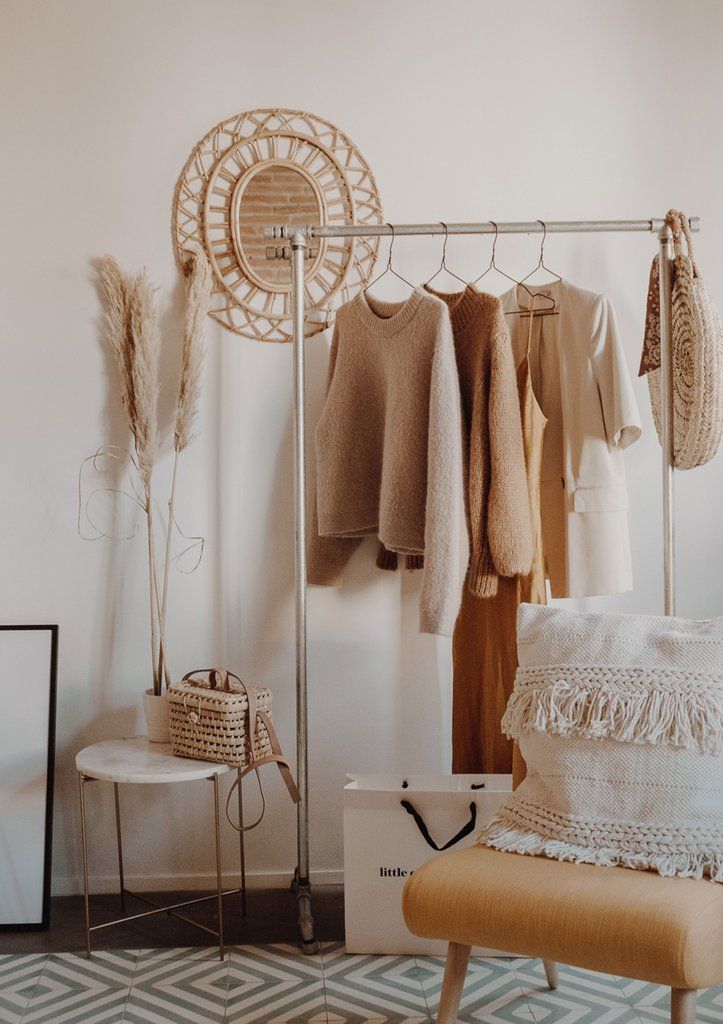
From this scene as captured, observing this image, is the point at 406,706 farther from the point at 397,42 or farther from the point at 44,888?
the point at 397,42

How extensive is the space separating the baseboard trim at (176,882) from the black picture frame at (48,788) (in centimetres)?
18

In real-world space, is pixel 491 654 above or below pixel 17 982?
above

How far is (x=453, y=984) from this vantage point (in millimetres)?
1653

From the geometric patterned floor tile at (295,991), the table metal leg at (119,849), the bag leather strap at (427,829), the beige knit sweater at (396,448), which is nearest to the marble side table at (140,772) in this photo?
the table metal leg at (119,849)

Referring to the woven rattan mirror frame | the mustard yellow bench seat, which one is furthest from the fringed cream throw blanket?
the woven rattan mirror frame

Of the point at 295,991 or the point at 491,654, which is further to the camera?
the point at 491,654

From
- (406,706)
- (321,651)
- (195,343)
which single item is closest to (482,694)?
(406,706)

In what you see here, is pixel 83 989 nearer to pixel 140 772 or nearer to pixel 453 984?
pixel 140 772

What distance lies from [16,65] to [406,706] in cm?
197

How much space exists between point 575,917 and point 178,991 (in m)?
1.00

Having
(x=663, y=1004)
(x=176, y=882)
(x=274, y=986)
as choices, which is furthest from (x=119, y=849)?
(x=663, y=1004)

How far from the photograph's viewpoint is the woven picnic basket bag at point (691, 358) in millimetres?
1983

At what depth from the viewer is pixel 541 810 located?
178 centimetres

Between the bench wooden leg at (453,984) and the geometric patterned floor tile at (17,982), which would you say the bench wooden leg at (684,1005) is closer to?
the bench wooden leg at (453,984)
